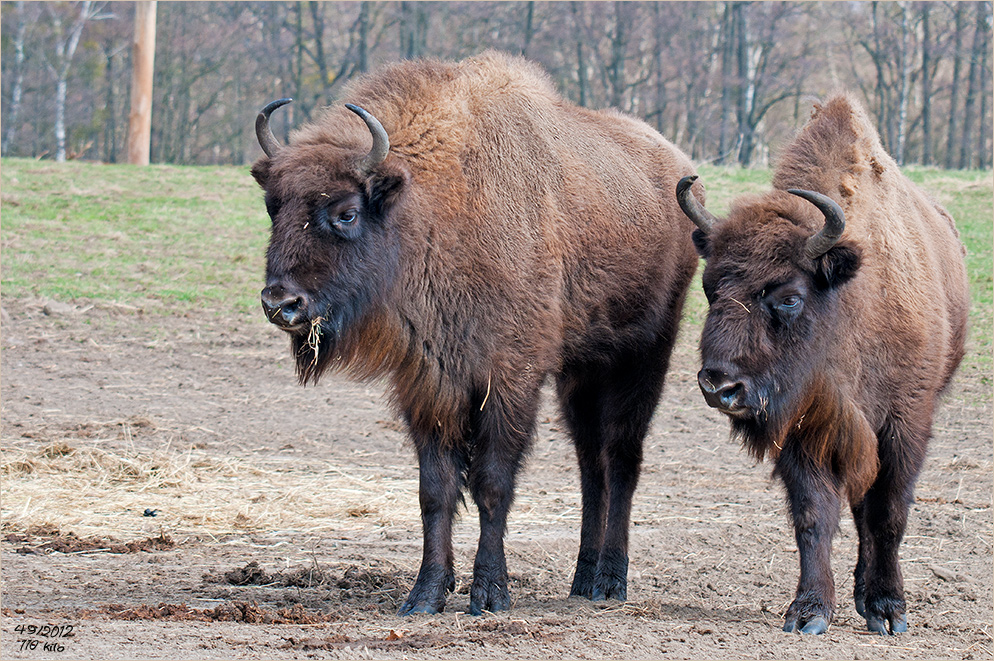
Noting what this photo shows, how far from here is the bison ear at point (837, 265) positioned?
5.00 meters

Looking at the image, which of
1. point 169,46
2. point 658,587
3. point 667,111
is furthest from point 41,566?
point 667,111

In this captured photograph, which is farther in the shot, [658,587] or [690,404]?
[690,404]

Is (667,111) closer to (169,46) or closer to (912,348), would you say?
(169,46)

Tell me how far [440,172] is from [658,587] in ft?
9.09

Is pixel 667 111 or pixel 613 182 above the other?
pixel 667 111

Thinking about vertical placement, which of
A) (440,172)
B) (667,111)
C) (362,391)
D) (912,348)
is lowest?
(362,391)

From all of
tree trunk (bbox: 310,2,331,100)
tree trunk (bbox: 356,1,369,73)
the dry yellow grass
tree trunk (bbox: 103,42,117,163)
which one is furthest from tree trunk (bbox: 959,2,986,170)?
the dry yellow grass

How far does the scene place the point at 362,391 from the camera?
11.4 m

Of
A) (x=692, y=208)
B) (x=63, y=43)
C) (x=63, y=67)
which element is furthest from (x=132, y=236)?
(x=63, y=43)

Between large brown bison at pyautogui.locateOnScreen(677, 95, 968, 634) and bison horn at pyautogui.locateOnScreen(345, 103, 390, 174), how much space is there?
155 cm

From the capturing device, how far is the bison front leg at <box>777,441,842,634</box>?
16.7 ft

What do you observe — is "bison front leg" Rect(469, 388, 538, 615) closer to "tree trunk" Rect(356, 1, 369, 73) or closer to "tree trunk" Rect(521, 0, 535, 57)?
"tree trunk" Rect(356, 1, 369, 73)

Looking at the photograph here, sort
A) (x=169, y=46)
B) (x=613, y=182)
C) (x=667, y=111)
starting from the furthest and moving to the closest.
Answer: (x=667, y=111) → (x=169, y=46) → (x=613, y=182)

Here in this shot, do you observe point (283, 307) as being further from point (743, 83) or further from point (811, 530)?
point (743, 83)
